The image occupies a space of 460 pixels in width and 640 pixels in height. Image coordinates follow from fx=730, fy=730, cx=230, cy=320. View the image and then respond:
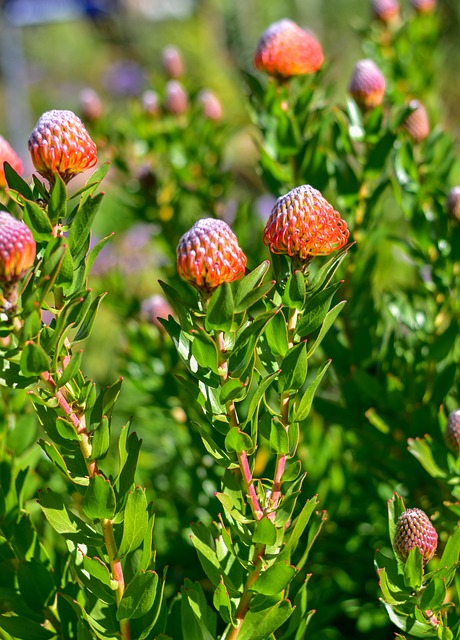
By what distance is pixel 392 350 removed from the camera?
1340mm

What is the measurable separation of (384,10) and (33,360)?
5.14ft

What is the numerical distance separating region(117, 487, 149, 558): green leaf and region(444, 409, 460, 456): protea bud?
0.46 metres

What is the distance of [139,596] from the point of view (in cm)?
82

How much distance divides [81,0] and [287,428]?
5.07 metres

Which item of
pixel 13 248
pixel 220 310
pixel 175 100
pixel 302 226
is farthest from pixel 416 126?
A: pixel 13 248

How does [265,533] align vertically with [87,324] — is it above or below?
below

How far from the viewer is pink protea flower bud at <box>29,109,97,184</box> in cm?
74

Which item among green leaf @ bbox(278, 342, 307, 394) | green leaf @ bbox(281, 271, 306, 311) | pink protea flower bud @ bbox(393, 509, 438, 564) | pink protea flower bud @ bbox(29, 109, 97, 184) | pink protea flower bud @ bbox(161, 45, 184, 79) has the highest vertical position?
pink protea flower bud @ bbox(29, 109, 97, 184)

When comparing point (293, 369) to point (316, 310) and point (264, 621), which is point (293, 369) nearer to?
point (316, 310)

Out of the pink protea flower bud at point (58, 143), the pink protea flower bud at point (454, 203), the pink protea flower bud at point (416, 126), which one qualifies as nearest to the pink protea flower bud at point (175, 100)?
the pink protea flower bud at point (416, 126)

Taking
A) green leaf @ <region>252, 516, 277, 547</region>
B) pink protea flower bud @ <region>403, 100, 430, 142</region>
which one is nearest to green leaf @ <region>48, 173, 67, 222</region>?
green leaf @ <region>252, 516, 277, 547</region>

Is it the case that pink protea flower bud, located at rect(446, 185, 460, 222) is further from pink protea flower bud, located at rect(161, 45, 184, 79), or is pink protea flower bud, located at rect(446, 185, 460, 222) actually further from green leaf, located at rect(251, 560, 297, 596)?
pink protea flower bud, located at rect(161, 45, 184, 79)

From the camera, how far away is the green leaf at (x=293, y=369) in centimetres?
77

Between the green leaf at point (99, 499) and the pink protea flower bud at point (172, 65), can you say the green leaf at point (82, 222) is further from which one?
the pink protea flower bud at point (172, 65)
